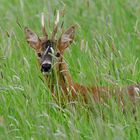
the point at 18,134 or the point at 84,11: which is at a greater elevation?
the point at 84,11

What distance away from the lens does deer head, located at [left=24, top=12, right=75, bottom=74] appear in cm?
663

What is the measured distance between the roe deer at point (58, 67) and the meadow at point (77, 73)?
79mm

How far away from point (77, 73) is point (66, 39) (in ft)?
1.16

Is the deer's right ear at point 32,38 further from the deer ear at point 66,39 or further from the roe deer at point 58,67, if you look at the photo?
the deer ear at point 66,39

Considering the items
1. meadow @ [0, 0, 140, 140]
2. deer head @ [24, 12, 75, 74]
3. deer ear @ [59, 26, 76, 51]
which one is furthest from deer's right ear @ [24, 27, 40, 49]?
deer ear @ [59, 26, 76, 51]

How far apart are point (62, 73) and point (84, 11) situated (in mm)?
1711

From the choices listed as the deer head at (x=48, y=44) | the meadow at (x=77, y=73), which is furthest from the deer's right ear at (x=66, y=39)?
the meadow at (x=77, y=73)

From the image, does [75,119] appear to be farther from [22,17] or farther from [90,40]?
[22,17]

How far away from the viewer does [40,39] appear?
7.18 m

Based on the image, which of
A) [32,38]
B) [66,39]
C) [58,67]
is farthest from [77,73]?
[32,38]

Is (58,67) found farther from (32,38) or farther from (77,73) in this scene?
(32,38)

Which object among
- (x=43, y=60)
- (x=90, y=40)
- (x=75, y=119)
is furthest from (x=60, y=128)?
(x=90, y=40)

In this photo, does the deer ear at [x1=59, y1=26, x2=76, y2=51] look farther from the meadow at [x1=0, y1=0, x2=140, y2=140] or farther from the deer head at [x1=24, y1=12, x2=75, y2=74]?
the meadow at [x1=0, y1=0, x2=140, y2=140]

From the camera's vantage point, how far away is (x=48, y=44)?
6.93 metres
